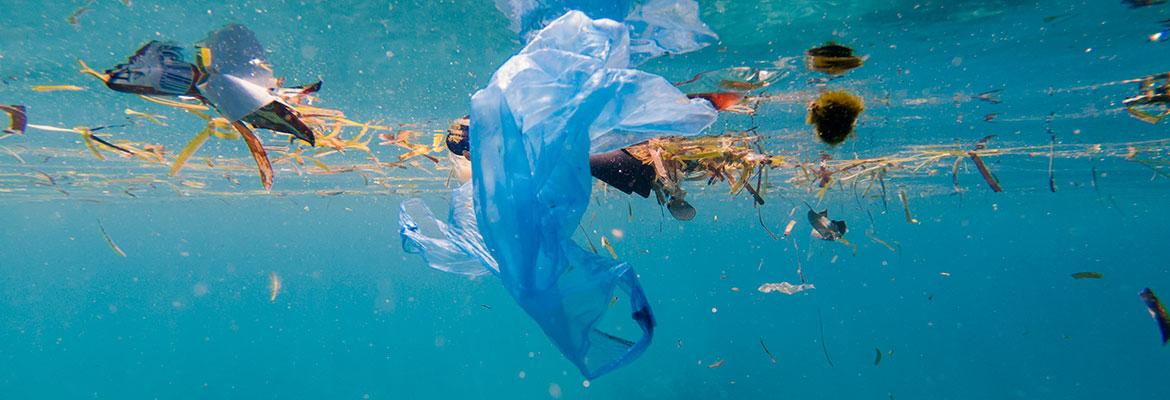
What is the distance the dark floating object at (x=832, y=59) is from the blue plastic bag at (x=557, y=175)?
4.72m

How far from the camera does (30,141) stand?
1319 cm

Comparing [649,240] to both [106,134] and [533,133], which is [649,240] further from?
[533,133]

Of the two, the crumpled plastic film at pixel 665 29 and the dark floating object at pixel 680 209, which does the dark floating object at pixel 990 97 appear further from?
the dark floating object at pixel 680 209

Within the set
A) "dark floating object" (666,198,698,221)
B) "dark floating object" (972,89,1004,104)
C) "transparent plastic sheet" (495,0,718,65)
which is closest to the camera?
"transparent plastic sheet" (495,0,718,65)

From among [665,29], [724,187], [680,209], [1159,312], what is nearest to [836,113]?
[680,209]

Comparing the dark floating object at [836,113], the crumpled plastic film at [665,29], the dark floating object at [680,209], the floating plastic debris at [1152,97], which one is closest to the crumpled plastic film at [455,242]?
the dark floating object at [680,209]

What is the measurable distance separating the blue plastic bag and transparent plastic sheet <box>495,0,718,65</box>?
6.13 ft

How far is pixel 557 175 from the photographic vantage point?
2.73 meters

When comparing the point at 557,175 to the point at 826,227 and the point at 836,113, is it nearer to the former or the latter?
the point at 836,113

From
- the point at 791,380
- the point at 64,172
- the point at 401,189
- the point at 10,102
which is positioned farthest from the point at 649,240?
the point at 10,102

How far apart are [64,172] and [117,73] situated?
67.7 feet

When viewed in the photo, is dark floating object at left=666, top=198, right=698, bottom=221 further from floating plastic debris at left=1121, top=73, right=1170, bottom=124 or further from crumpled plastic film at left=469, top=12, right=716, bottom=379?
floating plastic debris at left=1121, top=73, right=1170, bottom=124

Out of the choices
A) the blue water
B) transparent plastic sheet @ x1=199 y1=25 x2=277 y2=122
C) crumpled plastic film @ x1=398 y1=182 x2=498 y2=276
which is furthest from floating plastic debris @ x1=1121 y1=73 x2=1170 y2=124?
transparent plastic sheet @ x1=199 y1=25 x2=277 y2=122

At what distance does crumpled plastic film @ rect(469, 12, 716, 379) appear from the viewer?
8.91 feet
